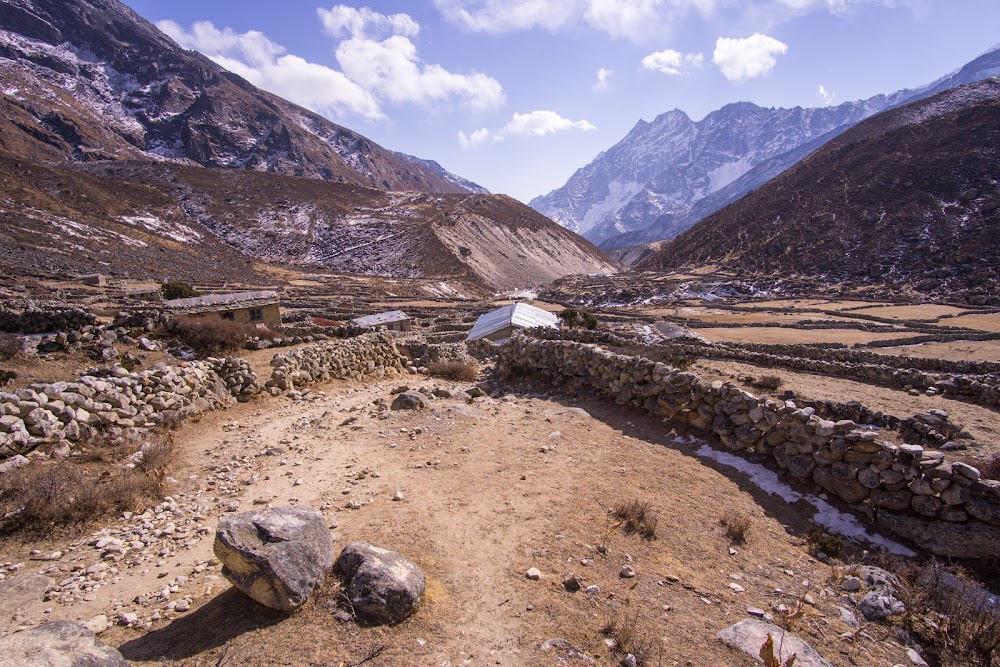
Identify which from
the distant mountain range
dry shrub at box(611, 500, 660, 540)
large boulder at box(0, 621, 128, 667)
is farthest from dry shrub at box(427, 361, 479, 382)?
the distant mountain range

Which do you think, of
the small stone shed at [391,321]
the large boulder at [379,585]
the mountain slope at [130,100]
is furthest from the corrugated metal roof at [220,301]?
the mountain slope at [130,100]

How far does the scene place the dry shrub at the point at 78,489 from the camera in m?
5.36

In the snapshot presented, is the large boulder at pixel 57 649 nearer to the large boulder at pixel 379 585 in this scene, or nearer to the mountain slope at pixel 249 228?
the large boulder at pixel 379 585

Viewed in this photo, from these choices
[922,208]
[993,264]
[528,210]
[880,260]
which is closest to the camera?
[993,264]

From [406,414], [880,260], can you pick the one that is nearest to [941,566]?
[406,414]

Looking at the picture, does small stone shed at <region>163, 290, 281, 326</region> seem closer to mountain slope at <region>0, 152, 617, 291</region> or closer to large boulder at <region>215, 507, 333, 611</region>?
large boulder at <region>215, 507, 333, 611</region>

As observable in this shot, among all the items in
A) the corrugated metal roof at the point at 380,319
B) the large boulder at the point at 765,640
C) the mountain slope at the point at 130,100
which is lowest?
the large boulder at the point at 765,640

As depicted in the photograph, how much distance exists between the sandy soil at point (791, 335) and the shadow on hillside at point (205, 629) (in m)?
32.6

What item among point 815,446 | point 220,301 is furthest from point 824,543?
point 220,301

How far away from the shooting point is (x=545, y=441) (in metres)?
8.95

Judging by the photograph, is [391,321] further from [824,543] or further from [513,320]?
[824,543]

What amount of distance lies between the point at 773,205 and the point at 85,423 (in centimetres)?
11219

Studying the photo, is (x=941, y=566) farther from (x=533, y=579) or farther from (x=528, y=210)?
(x=528, y=210)

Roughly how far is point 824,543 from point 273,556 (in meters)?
6.06
